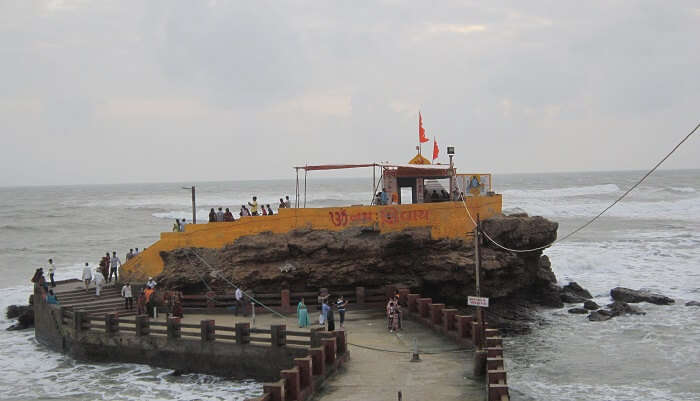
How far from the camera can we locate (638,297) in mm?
33562

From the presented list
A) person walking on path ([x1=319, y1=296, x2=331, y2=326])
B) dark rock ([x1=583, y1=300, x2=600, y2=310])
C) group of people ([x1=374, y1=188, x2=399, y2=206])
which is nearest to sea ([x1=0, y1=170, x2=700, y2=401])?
dark rock ([x1=583, y1=300, x2=600, y2=310])

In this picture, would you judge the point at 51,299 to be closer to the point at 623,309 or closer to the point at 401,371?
the point at 401,371

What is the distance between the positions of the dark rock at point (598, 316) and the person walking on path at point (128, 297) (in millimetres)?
19091

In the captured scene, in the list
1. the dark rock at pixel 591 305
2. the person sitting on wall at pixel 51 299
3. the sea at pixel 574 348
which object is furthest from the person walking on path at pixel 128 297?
the dark rock at pixel 591 305

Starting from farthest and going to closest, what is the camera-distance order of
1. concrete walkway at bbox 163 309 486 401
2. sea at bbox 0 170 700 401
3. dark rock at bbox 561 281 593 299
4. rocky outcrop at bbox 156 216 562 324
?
dark rock at bbox 561 281 593 299, rocky outcrop at bbox 156 216 562 324, sea at bbox 0 170 700 401, concrete walkway at bbox 163 309 486 401

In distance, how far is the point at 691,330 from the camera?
28.0 meters

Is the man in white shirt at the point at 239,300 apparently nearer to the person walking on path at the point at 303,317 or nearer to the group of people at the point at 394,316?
the person walking on path at the point at 303,317

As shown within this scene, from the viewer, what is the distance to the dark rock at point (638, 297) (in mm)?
33188

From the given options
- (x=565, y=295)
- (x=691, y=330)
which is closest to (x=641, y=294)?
(x=565, y=295)

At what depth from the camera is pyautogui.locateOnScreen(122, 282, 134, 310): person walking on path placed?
85.4ft

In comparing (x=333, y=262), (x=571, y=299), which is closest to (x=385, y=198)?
(x=333, y=262)

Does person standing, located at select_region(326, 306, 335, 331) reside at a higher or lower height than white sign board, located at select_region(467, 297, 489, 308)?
lower

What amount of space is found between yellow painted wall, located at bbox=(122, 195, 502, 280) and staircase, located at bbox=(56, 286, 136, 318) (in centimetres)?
154

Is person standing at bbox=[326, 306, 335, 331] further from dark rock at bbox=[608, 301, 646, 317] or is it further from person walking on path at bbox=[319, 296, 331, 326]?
dark rock at bbox=[608, 301, 646, 317]
